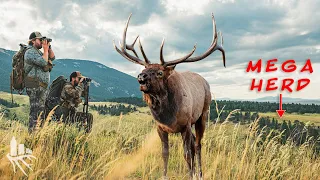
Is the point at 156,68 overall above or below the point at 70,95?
above

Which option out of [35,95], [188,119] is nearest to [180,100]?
[188,119]

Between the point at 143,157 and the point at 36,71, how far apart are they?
12.9 feet

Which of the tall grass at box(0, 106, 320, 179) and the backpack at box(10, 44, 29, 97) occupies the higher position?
the backpack at box(10, 44, 29, 97)

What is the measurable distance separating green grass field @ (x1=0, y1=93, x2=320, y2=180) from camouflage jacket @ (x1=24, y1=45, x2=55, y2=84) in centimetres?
137

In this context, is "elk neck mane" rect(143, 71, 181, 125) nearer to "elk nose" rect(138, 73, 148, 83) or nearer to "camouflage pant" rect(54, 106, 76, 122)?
"elk nose" rect(138, 73, 148, 83)

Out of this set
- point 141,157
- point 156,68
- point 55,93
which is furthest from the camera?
point 55,93

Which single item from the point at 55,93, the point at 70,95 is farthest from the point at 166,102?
the point at 55,93

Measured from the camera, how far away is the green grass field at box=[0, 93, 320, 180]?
4617 mm

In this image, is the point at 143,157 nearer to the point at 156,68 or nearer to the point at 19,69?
the point at 156,68

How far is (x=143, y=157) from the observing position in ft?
19.7

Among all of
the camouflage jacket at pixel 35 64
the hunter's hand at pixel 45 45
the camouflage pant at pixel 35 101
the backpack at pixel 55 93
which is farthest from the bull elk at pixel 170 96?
the backpack at pixel 55 93

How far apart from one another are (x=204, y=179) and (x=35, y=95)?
506 centimetres

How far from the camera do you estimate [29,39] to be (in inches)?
320

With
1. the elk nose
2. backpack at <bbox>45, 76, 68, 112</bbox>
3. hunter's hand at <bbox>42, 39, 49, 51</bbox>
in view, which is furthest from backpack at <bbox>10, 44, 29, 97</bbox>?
the elk nose
